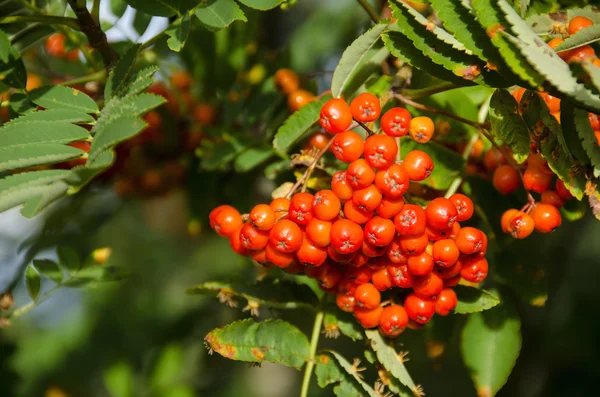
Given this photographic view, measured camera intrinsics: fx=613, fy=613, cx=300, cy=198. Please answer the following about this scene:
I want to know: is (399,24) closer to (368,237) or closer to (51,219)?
(368,237)

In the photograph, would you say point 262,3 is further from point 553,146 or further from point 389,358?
point 389,358

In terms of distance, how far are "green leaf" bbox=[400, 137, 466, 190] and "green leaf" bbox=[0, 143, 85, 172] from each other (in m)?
0.59

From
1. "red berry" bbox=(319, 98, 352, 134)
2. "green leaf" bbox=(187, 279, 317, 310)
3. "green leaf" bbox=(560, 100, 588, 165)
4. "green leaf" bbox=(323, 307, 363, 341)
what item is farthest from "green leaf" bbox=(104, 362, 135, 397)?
"green leaf" bbox=(560, 100, 588, 165)

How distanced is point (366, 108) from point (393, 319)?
0.38 meters

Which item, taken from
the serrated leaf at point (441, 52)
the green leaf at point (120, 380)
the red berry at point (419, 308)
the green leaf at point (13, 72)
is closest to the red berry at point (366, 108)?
the serrated leaf at point (441, 52)

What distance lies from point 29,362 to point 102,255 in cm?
114

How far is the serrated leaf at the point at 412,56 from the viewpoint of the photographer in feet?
3.26

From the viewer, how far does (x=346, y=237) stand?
3.18ft

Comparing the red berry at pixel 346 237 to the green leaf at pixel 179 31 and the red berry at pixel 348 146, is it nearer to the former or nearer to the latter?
the red berry at pixel 348 146

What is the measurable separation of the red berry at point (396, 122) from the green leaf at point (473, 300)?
1.17ft

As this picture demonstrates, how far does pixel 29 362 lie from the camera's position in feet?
7.84

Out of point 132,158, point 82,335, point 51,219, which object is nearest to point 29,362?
point 82,335

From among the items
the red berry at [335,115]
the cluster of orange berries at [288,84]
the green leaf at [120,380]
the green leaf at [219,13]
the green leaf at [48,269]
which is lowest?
the green leaf at [120,380]

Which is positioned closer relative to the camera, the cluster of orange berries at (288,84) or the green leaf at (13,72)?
the green leaf at (13,72)
